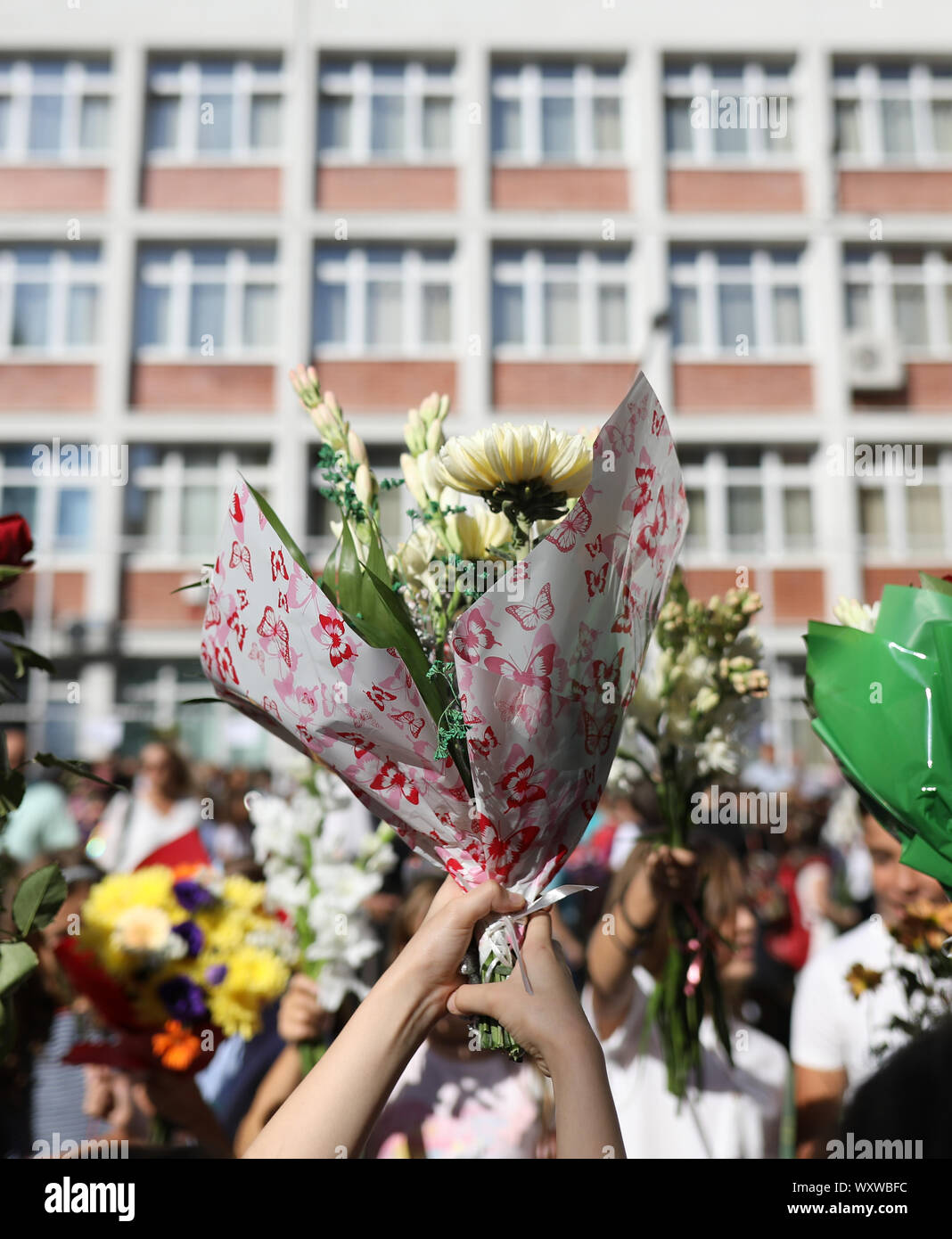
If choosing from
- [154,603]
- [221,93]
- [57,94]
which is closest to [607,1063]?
[154,603]

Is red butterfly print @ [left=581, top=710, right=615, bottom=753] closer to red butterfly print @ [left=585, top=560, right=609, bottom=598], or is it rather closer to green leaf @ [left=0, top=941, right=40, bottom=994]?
red butterfly print @ [left=585, top=560, right=609, bottom=598]

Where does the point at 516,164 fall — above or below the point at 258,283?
above

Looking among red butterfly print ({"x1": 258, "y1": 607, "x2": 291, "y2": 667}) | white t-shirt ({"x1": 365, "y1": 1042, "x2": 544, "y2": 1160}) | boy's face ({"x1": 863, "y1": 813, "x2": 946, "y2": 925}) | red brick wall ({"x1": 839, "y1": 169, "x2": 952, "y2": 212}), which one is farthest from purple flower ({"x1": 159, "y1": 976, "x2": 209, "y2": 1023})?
red brick wall ({"x1": 839, "y1": 169, "x2": 952, "y2": 212})

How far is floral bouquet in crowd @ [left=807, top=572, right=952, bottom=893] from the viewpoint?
1458 mm

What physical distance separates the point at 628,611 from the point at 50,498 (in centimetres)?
1679

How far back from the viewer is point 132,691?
51.6 ft

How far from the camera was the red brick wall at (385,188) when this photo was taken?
16422 millimetres

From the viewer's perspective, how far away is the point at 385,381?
16141 mm

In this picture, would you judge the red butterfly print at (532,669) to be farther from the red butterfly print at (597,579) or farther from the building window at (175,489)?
the building window at (175,489)

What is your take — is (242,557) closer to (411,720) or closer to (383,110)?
(411,720)

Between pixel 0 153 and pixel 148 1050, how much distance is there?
709 inches

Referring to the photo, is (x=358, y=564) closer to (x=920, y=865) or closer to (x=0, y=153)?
(x=920, y=865)

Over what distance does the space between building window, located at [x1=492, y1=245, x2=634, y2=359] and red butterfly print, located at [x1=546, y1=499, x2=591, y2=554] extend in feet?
51.7

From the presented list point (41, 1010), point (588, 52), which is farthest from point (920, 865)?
point (588, 52)
